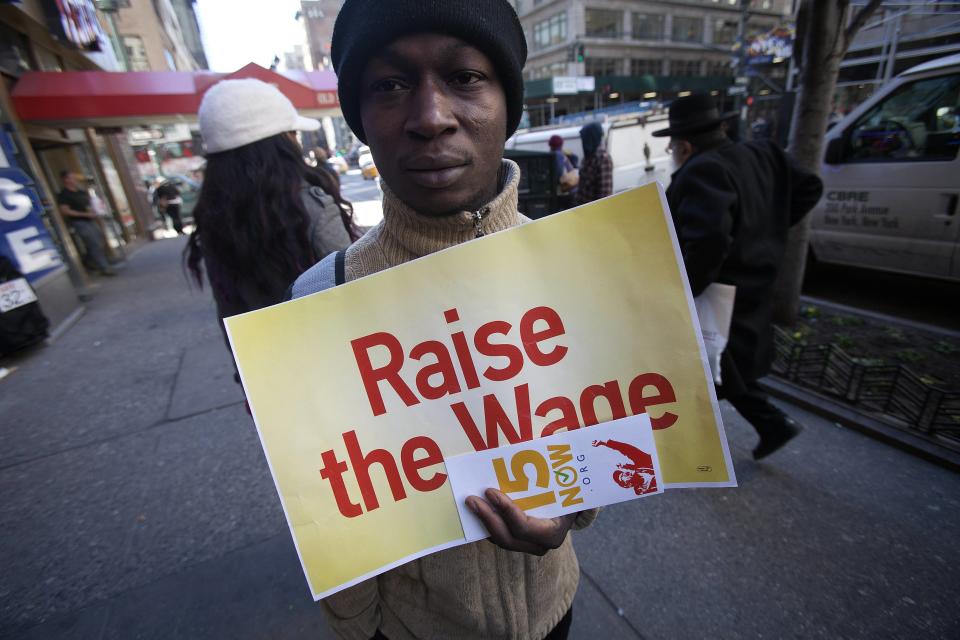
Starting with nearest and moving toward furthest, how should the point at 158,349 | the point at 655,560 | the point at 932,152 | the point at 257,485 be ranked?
the point at 655,560, the point at 257,485, the point at 932,152, the point at 158,349

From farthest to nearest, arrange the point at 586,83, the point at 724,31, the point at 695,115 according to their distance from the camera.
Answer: the point at 724,31
the point at 586,83
the point at 695,115

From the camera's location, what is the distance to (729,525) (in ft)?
7.70

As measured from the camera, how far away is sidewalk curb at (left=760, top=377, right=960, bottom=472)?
2596mm

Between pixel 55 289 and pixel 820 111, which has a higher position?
pixel 820 111

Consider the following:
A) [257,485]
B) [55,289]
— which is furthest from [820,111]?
[55,289]

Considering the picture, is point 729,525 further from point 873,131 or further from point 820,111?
point 873,131

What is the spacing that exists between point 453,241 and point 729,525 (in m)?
2.31

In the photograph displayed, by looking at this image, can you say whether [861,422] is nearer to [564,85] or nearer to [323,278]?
[323,278]

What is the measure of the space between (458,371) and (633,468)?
1.20 feet

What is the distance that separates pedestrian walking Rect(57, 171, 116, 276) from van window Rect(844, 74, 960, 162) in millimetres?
11967

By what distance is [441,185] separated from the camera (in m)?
0.84

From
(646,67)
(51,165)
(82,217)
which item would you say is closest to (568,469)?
(82,217)

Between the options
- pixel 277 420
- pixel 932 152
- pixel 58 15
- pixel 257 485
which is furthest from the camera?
pixel 58 15

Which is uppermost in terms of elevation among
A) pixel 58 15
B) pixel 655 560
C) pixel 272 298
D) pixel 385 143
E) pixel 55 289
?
pixel 58 15
